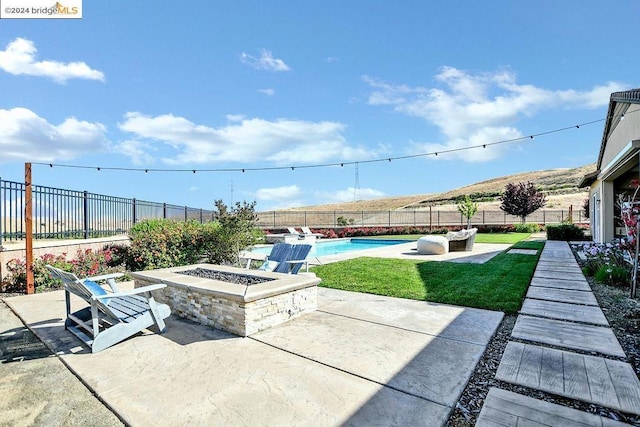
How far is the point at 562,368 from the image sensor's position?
284 cm

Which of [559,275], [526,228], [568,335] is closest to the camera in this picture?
[568,335]

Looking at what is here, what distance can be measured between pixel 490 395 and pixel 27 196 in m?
8.55

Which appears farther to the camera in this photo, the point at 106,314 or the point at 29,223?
the point at 29,223

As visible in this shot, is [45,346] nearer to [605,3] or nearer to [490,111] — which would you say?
[605,3]

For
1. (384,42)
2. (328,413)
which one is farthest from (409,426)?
(384,42)

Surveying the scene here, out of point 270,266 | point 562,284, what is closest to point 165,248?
point 270,266

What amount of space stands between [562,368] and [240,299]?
3128mm

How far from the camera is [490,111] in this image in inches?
739

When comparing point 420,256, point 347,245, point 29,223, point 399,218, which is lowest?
point 347,245

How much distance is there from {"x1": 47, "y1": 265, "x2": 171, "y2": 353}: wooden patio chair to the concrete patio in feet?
0.38

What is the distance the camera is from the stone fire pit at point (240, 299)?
12.3ft

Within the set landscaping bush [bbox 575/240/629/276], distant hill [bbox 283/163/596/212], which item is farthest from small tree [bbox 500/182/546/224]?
landscaping bush [bbox 575/240/629/276]

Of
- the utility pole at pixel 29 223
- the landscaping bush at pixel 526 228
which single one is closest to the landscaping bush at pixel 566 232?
the landscaping bush at pixel 526 228

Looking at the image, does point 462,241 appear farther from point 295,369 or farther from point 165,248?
point 295,369
